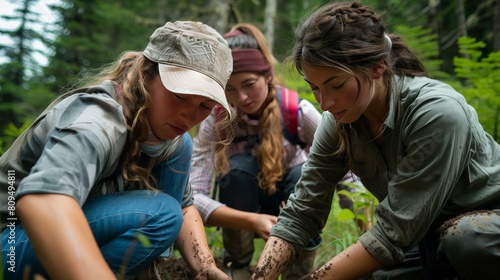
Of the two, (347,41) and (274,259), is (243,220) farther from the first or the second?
(347,41)

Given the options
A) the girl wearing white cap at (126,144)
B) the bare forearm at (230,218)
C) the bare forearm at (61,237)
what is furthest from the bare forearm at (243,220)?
the bare forearm at (61,237)

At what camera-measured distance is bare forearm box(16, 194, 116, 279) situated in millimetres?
1386

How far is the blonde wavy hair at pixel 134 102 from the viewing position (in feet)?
6.52

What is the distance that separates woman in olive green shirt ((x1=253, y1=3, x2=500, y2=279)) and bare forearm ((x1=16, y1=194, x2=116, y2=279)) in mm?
1031

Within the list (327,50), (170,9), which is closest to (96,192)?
(327,50)

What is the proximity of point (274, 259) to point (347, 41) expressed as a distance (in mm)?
1019

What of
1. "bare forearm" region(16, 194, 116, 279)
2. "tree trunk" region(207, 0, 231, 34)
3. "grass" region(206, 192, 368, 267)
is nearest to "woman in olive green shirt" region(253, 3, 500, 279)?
"bare forearm" region(16, 194, 116, 279)

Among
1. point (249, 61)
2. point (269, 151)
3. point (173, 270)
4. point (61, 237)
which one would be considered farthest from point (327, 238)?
point (61, 237)

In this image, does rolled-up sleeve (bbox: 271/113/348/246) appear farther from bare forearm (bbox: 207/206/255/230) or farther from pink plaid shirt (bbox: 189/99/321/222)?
pink plaid shirt (bbox: 189/99/321/222)

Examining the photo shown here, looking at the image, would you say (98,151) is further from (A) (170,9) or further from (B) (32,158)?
(A) (170,9)

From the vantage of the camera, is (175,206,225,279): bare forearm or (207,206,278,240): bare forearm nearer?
(175,206,225,279): bare forearm

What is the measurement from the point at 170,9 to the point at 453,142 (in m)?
14.3

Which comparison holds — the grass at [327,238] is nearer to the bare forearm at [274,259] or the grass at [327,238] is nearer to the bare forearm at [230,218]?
the bare forearm at [230,218]

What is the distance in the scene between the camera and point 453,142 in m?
1.97
